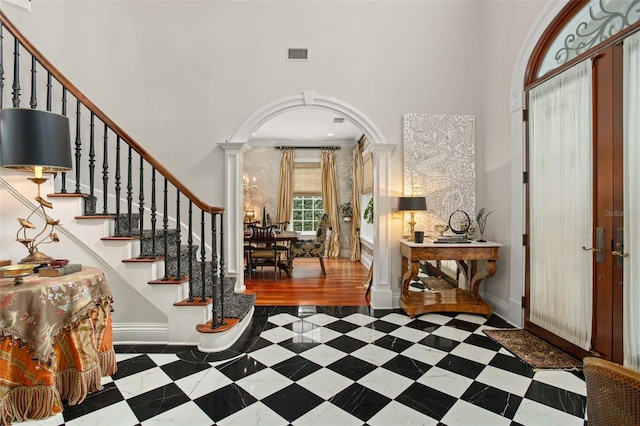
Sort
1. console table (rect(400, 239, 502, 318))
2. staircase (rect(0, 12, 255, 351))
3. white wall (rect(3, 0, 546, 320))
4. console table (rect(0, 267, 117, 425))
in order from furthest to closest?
white wall (rect(3, 0, 546, 320)) < console table (rect(400, 239, 502, 318)) < staircase (rect(0, 12, 255, 351)) < console table (rect(0, 267, 117, 425))

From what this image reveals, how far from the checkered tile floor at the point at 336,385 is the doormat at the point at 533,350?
0.10m

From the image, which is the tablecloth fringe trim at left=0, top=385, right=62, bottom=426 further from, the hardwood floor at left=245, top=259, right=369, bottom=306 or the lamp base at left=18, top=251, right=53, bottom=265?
the hardwood floor at left=245, top=259, right=369, bottom=306

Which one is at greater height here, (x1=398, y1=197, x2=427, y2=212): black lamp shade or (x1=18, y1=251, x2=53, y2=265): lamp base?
(x1=398, y1=197, x2=427, y2=212): black lamp shade

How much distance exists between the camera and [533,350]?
2.55 metres

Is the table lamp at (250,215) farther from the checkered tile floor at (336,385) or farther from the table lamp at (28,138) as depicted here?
the table lamp at (28,138)

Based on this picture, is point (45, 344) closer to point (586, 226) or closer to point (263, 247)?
point (263, 247)

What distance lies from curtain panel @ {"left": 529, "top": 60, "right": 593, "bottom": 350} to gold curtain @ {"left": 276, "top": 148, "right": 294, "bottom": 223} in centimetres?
572

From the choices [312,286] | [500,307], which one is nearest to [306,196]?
[312,286]

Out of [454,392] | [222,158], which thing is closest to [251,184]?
[222,158]

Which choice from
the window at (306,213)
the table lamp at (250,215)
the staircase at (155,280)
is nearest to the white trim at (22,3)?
the staircase at (155,280)

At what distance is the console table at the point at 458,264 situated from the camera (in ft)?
10.5

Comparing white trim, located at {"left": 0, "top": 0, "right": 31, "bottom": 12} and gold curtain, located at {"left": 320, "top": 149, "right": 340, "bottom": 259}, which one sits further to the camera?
gold curtain, located at {"left": 320, "top": 149, "right": 340, "bottom": 259}

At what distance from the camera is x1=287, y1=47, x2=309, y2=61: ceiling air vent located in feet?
12.2

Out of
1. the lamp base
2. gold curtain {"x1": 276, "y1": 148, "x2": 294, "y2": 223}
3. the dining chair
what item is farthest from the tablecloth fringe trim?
gold curtain {"x1": 276, "y1": 148, "x2": 294, "y2": 223}
